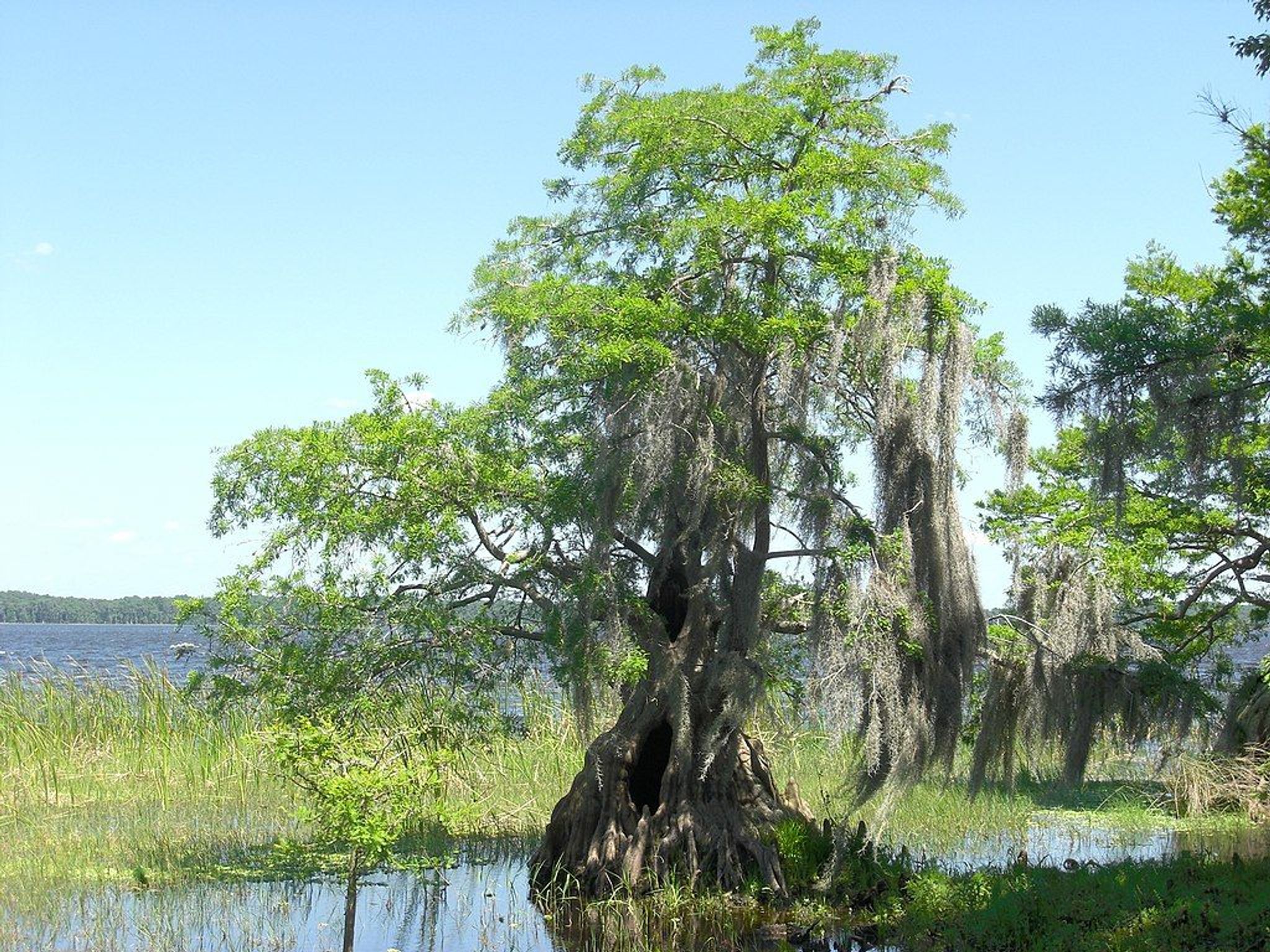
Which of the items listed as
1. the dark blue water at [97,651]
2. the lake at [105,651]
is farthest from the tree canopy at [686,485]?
the lake at [105,651]

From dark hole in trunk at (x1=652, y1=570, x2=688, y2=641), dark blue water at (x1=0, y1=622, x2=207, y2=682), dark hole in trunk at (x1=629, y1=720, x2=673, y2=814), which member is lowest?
dark blue water at (x1=0, y1=622, x2=207, y2=682)

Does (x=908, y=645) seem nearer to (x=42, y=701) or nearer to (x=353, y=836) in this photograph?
(x=353, y=836)

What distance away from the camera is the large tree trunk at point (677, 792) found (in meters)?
10.0

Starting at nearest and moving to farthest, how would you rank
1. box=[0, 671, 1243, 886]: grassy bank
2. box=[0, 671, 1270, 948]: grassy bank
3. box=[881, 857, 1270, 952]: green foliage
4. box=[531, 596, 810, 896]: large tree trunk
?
1. box=[881, 857, 1270, 952]: green foliage
2. box=[0, 671, 1270, 948]: grassy bank
3. box=[531, 596, 810, 896]: large tree trunk
4. box=[0, 671, 1243, 886]: grassy bank

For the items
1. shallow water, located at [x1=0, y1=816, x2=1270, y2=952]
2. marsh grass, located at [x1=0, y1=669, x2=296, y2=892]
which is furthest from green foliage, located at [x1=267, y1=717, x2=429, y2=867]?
marsh grass, located at [x1=0, y1=669, x2=296, y2=892]

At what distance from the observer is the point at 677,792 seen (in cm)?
1020

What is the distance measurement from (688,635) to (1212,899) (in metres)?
3.95

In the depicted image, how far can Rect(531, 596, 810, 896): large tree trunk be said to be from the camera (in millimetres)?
Answer: 10047

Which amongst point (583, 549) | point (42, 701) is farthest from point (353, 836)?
point (42, 701)

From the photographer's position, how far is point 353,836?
8.15m

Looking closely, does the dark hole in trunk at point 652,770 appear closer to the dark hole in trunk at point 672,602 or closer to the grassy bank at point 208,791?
the dark hole in trunk at point 672,602

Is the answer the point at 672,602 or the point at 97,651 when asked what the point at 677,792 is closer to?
the point at 672,602

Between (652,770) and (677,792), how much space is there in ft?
2.03

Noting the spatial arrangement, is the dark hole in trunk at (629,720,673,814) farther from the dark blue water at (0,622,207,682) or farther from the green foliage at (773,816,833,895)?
the dark blue water at (0,622,207,682)
